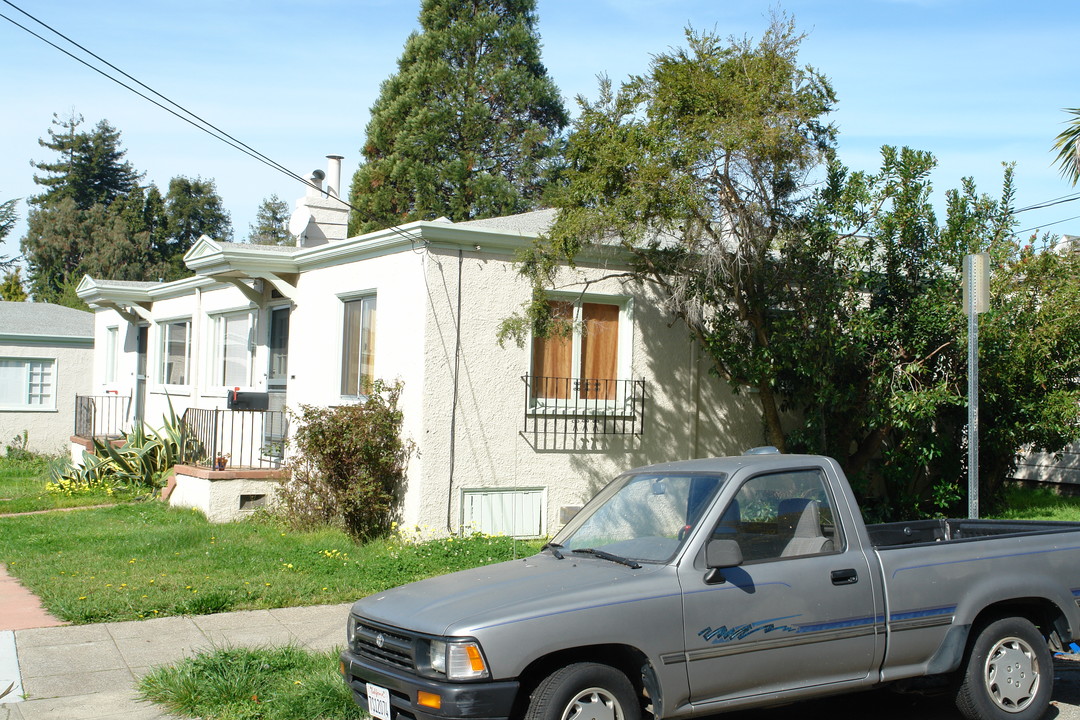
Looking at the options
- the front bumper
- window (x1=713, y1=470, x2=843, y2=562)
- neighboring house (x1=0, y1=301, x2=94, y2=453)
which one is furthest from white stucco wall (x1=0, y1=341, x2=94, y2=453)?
window (x1=713, y1=470, x2=843, y2=562)

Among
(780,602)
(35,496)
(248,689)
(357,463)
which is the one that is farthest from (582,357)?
(35,496)

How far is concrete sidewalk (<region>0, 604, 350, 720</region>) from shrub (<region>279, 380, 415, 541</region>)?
2808 millimetres

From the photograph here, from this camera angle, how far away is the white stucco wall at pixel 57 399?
2284 cm

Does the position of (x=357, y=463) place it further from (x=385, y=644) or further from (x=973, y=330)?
(x=973, y=330)

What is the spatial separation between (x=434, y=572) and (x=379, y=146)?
2670 centimetres

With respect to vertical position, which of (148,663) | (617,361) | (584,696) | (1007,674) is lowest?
(148,663)

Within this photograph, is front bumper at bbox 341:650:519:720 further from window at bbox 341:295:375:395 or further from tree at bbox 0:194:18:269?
tree at bbox 0:194:18:269

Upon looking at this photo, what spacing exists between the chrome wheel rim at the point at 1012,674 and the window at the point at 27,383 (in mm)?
22429

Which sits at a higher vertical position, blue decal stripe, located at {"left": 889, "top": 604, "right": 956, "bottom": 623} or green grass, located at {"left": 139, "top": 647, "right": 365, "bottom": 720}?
blue decal stripe, located at {"left": 889, "top": 604, "right": 956, "bottom": 623}

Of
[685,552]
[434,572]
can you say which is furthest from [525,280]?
[685,552]

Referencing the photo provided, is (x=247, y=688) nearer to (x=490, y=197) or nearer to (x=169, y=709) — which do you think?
(x=169, y=709)

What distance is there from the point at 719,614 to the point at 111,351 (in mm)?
20398

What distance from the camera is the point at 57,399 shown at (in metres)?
23.5

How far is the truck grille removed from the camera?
4.98 m
